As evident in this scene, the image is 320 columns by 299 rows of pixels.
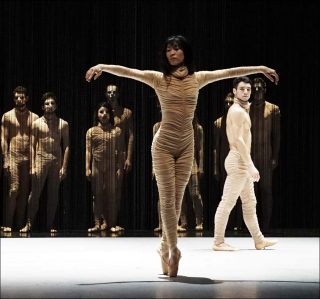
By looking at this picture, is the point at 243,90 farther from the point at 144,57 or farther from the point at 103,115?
the point at 144,57

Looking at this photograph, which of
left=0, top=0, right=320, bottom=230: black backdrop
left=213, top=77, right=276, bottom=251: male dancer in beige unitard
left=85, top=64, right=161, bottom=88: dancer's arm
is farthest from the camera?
left=0, top=0, right=320, bottom=230: black backdrop

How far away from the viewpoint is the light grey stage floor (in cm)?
504

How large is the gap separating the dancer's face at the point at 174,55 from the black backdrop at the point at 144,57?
5.38 m

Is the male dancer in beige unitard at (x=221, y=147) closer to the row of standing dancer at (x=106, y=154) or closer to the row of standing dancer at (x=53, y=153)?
the row of standing dancer at (x=106, y=154)

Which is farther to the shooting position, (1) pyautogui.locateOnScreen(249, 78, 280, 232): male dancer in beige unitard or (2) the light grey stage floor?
(1) pyautogui.locateOnScreen(249, 78, 280, 232): male dancer in beige unitard

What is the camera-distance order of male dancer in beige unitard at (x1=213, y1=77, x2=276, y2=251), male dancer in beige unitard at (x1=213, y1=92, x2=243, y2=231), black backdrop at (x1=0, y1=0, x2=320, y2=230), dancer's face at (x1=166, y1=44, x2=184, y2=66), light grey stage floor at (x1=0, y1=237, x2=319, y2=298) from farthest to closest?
black backdrop at (x1=0, y1=0, x2=320, y2=230) → male dancer in beige unitard at (x1=213, y1=92, x2=243, y2=231) → male dancer in beige unitard at (x1=213, y1=77, x2=276, y2=251) → dancer's face at (x1=166, y1=44, x2=184, y2=66) → light grey stage floor at (x1=0, y1=237, x2=319, y2=298)

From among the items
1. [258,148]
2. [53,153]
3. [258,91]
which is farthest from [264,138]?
[53,153]

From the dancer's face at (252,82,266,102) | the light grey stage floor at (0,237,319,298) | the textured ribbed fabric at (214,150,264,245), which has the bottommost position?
the light grey stage floor at (0,237,319,298)

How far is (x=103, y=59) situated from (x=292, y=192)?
2.87 meters

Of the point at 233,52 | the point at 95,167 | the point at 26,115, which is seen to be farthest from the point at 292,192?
the point at 26,115

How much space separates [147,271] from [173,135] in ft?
3.27

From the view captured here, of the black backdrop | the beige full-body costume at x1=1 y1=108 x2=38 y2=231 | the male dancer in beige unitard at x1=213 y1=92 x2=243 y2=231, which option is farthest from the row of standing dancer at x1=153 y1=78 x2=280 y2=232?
the beige full-body costume at x1=1 y1=108 x2=38 y2=231

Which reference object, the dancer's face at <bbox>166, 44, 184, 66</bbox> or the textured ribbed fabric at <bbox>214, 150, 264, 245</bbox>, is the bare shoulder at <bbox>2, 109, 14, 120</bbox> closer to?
the textured ribbed fabric at <bbox>214, 150, 264, 245</bbox>

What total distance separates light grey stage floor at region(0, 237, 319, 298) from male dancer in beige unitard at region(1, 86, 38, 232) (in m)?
1.65
